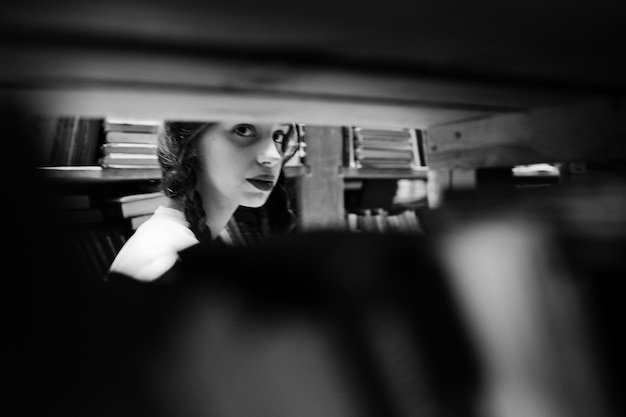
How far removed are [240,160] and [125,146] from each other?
909mm

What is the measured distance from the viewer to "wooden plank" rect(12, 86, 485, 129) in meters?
0.32

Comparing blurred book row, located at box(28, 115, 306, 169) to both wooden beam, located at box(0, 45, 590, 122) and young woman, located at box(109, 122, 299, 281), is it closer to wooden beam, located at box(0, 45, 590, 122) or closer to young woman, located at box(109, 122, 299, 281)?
young woman, located at box(109, 122, 299, 281)

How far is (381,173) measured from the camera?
268 cm

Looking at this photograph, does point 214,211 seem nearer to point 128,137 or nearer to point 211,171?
point 211,171

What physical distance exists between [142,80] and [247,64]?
0.21 ft

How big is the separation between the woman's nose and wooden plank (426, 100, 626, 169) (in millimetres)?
595

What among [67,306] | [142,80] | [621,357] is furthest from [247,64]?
[621,357]

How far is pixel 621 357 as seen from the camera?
360mm

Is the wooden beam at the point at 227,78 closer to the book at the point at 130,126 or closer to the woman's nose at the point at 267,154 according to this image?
the woman's nose at the point at 267,154

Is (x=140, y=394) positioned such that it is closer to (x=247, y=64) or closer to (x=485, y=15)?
(x=247, y=64)

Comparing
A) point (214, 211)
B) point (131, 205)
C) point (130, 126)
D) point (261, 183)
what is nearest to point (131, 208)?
point (131, 205)

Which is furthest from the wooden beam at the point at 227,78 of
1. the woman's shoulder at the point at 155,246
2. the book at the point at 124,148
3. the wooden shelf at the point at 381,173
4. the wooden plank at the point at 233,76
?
the wooden shelf at the point at 381,173

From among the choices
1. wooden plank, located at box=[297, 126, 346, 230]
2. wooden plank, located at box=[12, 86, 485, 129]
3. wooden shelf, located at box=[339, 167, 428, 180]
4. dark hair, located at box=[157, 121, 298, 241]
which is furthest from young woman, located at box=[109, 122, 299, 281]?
wooden shelf, located at box=[339, 167, 428, 180]

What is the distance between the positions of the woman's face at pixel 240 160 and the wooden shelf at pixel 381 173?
4.05ft
